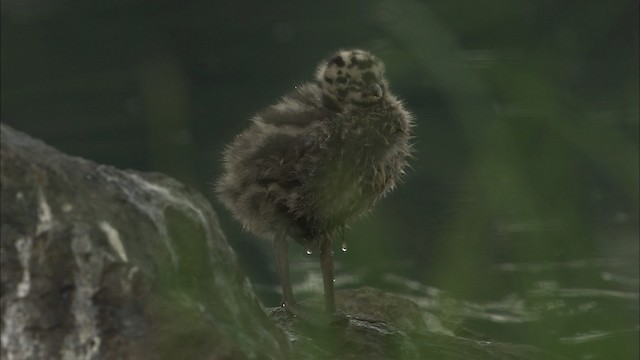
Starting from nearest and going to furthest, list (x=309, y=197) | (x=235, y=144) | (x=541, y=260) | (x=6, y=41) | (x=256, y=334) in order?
(x=541, y=260), (x=256, y=334), (x=309, y=197), (x=235, y=144), (x=6, y=41)

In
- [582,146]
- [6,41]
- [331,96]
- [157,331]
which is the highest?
[6,41]

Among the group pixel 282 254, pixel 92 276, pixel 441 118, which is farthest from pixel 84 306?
pixel 441 118

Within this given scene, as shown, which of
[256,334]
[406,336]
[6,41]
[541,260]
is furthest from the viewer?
[6,41]

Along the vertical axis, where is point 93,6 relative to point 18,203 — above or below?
above

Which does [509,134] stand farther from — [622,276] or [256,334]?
[622,276]

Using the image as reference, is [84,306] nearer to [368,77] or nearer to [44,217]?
[44,217]

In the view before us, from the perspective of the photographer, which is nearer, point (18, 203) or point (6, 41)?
point (18, 203)

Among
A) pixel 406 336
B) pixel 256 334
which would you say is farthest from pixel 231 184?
pixel 256 334
